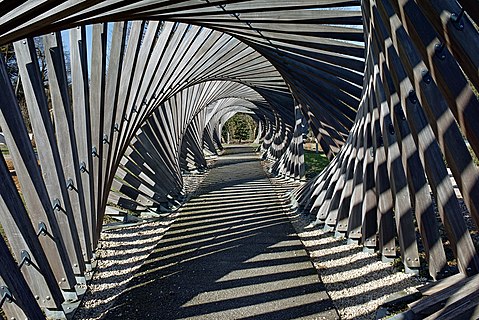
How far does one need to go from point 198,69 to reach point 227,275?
587 cm

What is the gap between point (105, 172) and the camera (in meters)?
5.77

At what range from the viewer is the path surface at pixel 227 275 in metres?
4.08

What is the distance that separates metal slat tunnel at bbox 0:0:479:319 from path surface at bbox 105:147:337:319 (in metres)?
0.88

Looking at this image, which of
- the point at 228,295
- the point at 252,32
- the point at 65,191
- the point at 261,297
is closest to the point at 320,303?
the point at 261,297

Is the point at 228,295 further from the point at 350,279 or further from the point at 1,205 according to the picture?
the point at 1,205

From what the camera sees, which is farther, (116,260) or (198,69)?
(198,69)

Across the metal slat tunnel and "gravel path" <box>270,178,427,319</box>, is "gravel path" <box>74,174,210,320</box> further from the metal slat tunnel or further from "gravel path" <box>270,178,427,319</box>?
"gravel path" <box>270,178,427,319</box>

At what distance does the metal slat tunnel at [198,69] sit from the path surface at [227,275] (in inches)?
34.5

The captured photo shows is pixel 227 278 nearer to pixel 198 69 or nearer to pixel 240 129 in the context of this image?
pixel 198 69

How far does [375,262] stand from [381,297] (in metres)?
1.01

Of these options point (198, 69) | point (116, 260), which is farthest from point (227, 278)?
point (198, 69)

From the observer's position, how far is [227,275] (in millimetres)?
5016

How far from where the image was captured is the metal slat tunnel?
2.66 meters

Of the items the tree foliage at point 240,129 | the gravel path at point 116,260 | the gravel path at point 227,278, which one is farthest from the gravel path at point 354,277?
the tree foliage at point 240,129
